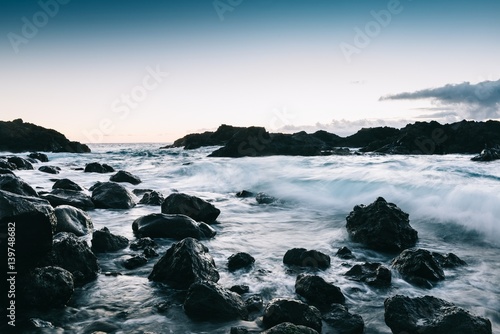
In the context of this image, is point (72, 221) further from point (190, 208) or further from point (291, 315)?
point (291, 315)

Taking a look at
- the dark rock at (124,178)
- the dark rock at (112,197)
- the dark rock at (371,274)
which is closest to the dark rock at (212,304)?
the dark rock at (371,274)

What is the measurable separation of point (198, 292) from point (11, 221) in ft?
6.76

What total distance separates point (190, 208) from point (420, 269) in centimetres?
490

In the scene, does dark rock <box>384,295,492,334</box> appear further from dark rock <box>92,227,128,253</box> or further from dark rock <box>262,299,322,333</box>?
dark rock <box>92,227,128,253</box>

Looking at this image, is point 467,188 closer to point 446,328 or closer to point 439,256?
point 439,256

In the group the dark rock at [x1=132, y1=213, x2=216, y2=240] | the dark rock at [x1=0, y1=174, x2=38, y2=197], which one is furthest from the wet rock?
the dark rock at [x1=0, y1=174, x2=38, y2=197]

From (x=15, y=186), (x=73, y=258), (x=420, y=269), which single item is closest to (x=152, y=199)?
(x=15, y=186)

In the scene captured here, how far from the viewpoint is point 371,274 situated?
16.6 ft

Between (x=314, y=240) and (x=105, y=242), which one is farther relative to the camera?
(x=314, y=240)

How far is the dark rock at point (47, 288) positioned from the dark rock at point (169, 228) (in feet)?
9.03

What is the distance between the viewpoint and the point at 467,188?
10.3 metres

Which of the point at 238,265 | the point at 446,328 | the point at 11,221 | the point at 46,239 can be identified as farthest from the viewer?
the point at 238,265

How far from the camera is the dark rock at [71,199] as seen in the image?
28.4ft

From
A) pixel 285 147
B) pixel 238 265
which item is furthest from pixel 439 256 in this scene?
pixel 285 147
